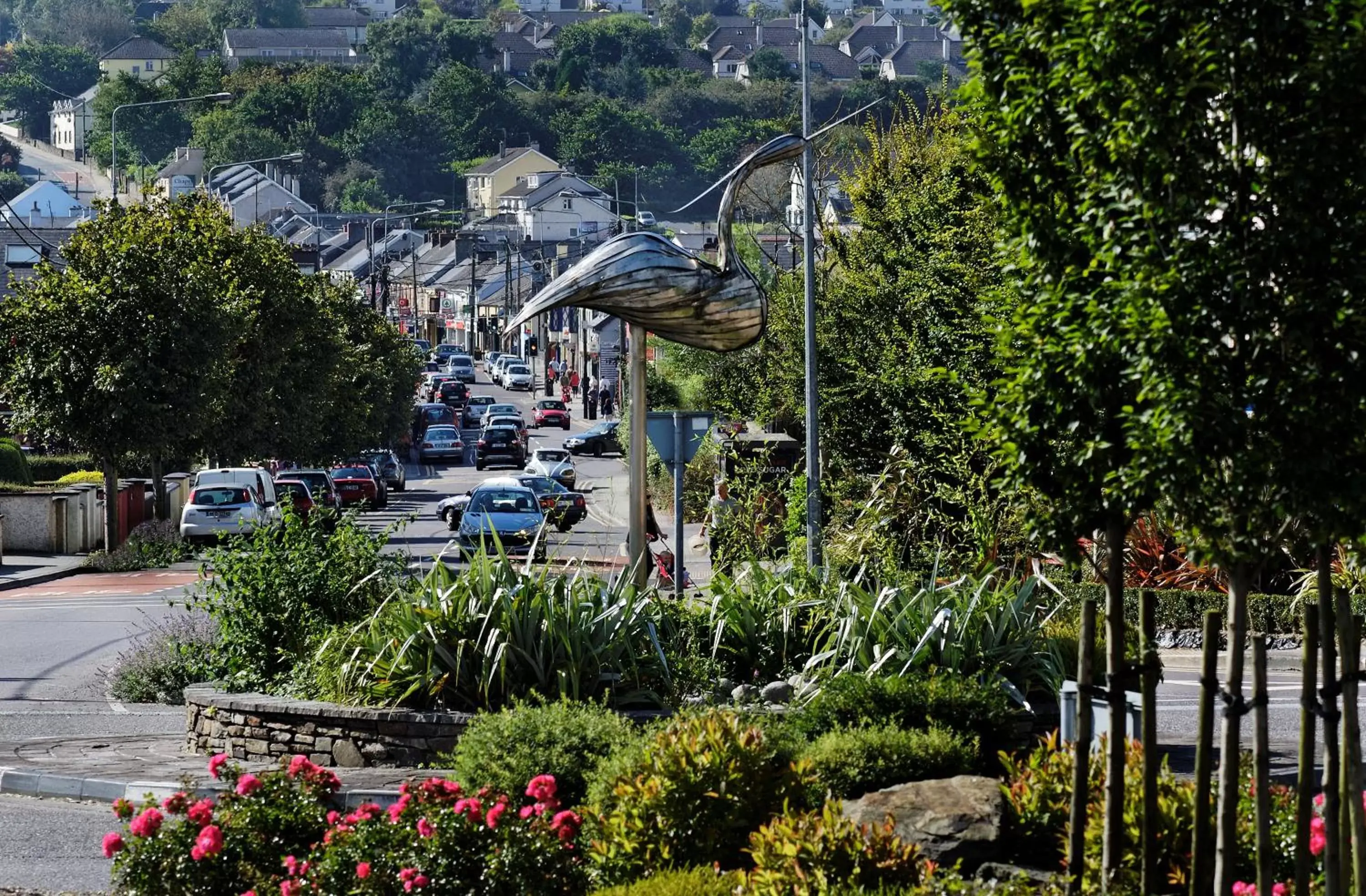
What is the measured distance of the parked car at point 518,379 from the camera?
102 meters

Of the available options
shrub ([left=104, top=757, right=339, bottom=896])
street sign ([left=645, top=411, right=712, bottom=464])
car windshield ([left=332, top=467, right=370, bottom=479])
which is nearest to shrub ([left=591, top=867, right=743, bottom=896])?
shrub ([left=104, top=757, right=339, bottom=896])

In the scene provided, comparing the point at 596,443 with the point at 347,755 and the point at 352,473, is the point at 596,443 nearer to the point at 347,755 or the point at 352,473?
the point at 352,473

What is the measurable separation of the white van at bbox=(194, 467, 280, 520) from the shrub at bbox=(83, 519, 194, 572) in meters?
1.26

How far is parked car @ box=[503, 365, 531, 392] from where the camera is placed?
336 feet

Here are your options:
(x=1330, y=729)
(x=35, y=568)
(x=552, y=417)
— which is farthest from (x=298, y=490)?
(x=552, y=417)

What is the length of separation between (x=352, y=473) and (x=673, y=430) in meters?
32.0

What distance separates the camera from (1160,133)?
6.95 meters

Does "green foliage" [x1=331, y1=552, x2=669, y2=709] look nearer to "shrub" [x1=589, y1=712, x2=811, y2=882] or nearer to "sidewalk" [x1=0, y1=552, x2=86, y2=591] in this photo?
"shrub" [x1=589, y1=712, x2=811, y2=882]

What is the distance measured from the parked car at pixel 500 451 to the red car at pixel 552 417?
15.2m

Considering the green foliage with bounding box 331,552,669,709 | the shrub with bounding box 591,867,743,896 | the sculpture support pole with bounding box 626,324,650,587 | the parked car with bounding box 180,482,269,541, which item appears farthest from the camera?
the parked car with bounding box 180,482,269,541

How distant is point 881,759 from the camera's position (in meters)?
10.0

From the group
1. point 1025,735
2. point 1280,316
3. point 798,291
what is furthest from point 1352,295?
point 798,291

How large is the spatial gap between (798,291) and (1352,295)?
2614 cm

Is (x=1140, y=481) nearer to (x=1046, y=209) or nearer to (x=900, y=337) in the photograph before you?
(x=1046, y=209)
